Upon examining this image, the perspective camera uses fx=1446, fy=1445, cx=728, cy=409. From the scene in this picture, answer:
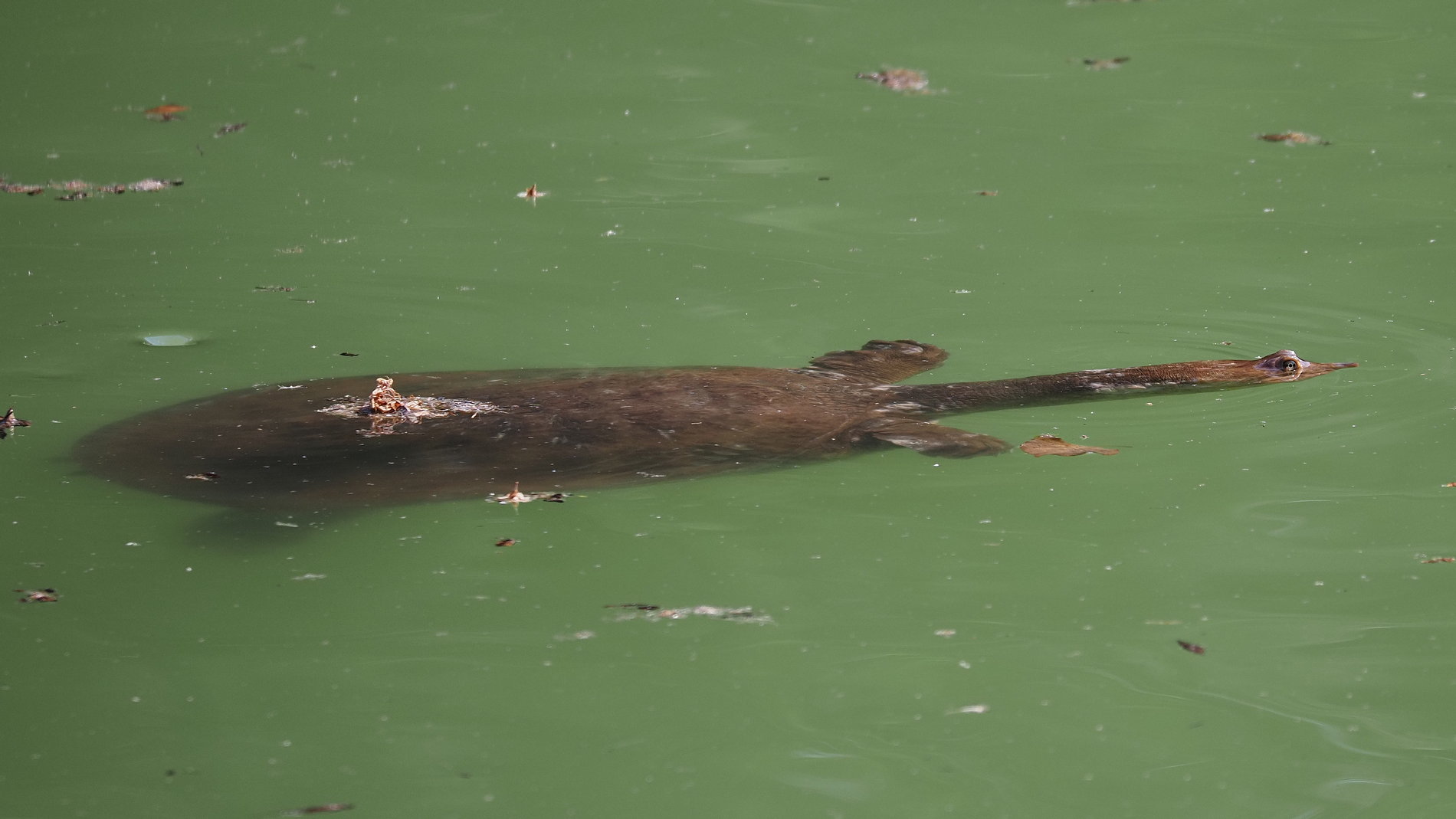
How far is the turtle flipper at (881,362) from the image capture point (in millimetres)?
5199

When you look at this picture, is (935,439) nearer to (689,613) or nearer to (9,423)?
(689,613)

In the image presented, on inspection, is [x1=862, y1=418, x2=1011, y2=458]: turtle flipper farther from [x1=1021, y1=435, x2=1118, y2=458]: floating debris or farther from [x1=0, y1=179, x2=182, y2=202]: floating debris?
[x1=0, y1=179, x2=182, y2=202]: floating debris

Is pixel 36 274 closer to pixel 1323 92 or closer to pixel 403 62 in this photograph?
pixel 403 62

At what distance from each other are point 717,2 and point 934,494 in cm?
535

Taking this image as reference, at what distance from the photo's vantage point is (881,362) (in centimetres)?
529

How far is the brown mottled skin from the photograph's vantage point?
14.3ft

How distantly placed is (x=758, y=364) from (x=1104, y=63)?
3852 millimetres

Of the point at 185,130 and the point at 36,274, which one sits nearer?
the point at 36,274

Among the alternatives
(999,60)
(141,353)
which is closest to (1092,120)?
(999,60)

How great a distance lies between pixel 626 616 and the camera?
11.7 feet

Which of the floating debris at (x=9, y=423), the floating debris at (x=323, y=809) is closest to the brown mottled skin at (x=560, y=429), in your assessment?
the floating debris at (x=9, y=423)

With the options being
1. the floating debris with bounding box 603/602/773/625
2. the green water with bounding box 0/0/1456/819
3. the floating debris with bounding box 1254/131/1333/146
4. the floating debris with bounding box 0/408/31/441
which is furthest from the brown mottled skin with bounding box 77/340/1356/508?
the floating debris with bounding box 1254/131/1333/146

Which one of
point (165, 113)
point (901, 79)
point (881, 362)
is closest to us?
point (881, 362)

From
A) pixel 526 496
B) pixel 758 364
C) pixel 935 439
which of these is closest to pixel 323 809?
pixel 526 496
